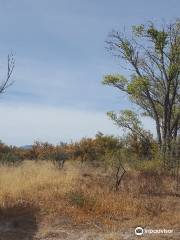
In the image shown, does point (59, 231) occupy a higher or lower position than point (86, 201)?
lower

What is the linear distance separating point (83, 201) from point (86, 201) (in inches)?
4.6

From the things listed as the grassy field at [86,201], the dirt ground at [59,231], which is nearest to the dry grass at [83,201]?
the grassy field at [86,201]

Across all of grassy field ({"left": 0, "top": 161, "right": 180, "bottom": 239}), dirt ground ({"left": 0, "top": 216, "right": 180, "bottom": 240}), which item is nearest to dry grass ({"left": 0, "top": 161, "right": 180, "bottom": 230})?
grassy field ({"left": 0, "top": 161, "right": 180, "bottom": 239})

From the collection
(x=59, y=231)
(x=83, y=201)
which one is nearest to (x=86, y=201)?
(x=83, y=201)

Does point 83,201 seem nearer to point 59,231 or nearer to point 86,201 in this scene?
point 86,201

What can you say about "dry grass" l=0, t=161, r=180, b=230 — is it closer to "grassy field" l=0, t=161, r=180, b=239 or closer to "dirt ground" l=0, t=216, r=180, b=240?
"grassy field" l=0, t=161, r=180, b=239

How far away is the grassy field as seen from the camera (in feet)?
49.9

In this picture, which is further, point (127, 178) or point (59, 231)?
point (127, 178)

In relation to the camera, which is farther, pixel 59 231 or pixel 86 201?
pixel 86 201

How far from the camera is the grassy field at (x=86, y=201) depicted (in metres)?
15.2

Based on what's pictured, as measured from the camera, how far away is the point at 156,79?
29.4 m

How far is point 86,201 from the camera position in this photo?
16.8 meters

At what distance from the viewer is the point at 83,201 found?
16750 millimetres

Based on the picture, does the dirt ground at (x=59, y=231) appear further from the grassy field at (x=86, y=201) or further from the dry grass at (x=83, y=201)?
the dry grass at (x=83, y=201)
